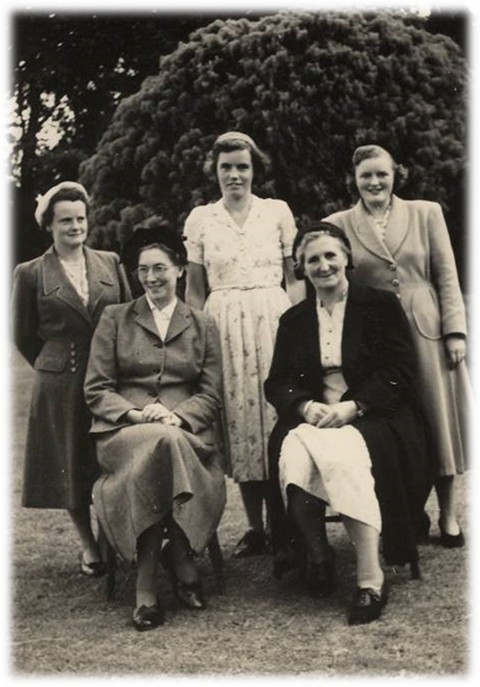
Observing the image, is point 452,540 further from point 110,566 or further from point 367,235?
point 110,566

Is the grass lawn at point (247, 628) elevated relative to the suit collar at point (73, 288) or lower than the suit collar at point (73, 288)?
lower

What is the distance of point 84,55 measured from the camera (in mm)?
12305

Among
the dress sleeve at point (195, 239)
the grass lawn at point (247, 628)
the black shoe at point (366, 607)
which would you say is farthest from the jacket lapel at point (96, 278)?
the black shoe at point (366, 607)

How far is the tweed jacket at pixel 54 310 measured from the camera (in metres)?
5.07

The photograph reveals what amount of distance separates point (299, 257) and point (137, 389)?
3.10 ft

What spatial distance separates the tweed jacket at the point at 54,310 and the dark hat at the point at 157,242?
1.33 ft

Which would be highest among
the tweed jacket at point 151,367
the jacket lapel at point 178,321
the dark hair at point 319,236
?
the dark hair at point 319,236

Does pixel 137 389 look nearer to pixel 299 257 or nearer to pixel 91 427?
pixel 91 427

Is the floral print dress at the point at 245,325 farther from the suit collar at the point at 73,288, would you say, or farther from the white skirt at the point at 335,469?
the white skirt at the point at 335,469

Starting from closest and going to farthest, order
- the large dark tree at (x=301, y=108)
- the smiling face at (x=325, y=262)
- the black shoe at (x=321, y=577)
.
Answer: the black shoe at (x=321, y=577) < the smiling face at (x=325, y=262) < the large dark tree at (x=301, y=108)

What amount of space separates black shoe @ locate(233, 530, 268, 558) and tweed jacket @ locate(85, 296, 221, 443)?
83cm

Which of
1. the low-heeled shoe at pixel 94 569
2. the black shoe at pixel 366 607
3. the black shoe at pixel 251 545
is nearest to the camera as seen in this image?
the black shoe at pixel 366 607

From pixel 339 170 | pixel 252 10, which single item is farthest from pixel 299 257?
pixel 252 10

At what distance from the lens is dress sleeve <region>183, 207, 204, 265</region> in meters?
5.28
